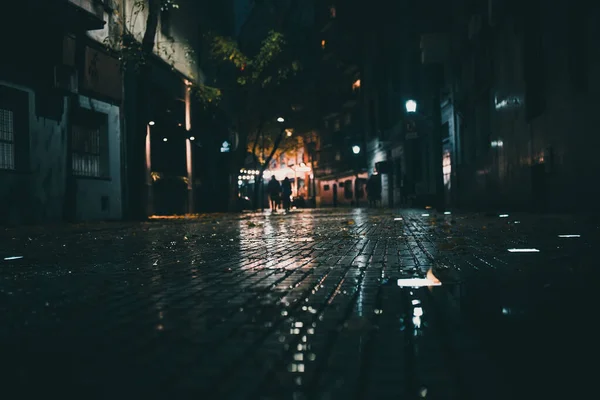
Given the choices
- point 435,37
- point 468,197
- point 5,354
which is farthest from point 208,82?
point 5,354

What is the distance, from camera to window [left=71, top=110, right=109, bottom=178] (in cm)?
1978

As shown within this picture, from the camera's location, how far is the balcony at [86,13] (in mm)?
17734

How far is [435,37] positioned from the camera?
27.2m

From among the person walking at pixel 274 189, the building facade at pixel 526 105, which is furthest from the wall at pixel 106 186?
the person walking at pixel 274 189

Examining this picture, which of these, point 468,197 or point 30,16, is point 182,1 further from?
point 468,197

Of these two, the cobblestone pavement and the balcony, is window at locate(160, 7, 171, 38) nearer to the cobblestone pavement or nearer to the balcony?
the balcony

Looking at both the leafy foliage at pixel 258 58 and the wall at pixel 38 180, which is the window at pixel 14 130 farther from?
the leafy foliage at pixel 258 58

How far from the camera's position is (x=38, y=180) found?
1753 cm

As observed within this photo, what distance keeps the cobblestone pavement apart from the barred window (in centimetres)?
1211

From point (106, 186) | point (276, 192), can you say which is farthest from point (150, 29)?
point (276, 192)

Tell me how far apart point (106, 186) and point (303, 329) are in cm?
1926

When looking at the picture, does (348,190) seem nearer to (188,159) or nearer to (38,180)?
(188,159)

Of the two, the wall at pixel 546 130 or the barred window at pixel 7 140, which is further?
the barred window at pixel 7 140

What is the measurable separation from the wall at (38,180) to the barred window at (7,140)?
0.40 m
